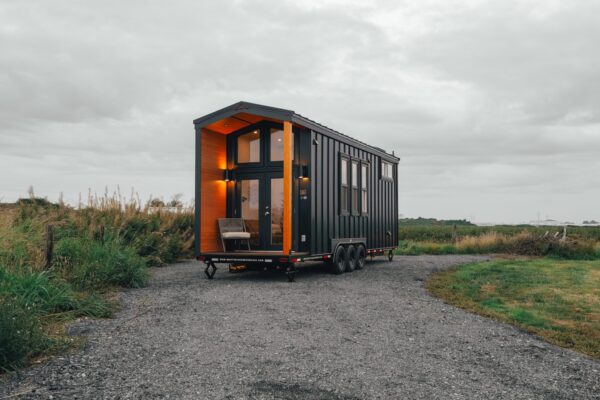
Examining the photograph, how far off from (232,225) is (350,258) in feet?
10.5

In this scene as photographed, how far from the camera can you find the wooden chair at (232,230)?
11.1 metres

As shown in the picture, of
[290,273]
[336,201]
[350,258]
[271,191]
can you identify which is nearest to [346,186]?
[336,201]

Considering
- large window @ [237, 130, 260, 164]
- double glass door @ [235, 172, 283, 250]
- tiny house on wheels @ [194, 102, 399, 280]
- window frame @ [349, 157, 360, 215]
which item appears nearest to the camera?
tiny house on wheels @ [194, 102, 399, 280]

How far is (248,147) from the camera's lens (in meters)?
11.7

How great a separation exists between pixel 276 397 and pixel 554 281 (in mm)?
9439

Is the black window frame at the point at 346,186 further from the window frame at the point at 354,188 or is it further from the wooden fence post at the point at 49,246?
the wooden fence post at the point at 49,246

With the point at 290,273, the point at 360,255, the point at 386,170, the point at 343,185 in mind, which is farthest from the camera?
the point at 386,170

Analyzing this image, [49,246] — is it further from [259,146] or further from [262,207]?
[259,146]

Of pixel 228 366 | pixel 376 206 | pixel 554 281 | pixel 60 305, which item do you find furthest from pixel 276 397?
pixel 376 206

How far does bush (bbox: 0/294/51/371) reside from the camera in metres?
4.37

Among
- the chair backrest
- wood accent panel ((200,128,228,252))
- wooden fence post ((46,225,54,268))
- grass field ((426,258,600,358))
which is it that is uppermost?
wood accent panel ((200,128,228,252))

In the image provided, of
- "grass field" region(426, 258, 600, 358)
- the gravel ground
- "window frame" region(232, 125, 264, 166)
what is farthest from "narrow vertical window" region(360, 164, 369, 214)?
the gravel ground

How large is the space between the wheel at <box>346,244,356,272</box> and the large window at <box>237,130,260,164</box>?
10.8 ft

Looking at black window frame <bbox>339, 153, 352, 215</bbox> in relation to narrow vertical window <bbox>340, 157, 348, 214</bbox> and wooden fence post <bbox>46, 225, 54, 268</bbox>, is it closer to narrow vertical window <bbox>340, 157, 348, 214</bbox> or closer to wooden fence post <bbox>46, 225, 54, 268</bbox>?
narrow vertical window <bbox>340, 157, 348, 214</bbox>
